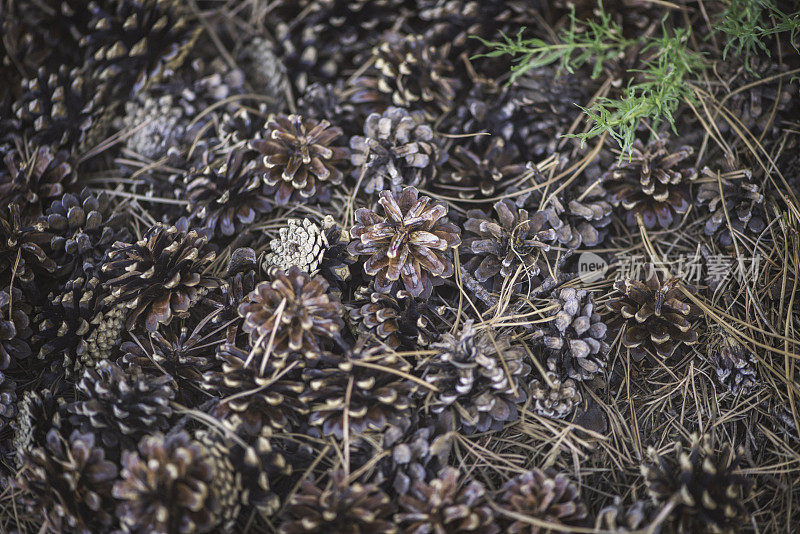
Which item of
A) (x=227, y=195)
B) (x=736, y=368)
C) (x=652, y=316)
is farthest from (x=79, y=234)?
(x=736, y=368)

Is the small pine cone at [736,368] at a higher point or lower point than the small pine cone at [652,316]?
lower

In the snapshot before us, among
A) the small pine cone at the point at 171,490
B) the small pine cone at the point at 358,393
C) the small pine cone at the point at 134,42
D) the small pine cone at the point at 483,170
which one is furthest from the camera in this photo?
the small pine cone at the point at 134,42

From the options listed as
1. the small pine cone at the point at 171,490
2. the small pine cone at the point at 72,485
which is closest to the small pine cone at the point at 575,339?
the small pine cone at the point at 171,490

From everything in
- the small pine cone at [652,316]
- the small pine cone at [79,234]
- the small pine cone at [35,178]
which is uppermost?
the small pine cone at [35,178]

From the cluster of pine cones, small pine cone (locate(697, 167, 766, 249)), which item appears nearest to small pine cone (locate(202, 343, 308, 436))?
the cluster of pine cones

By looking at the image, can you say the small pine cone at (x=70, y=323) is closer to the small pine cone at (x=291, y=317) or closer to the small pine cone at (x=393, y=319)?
the small pine cone at (x=291, y=317)

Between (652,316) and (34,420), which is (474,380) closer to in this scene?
(652,316)
